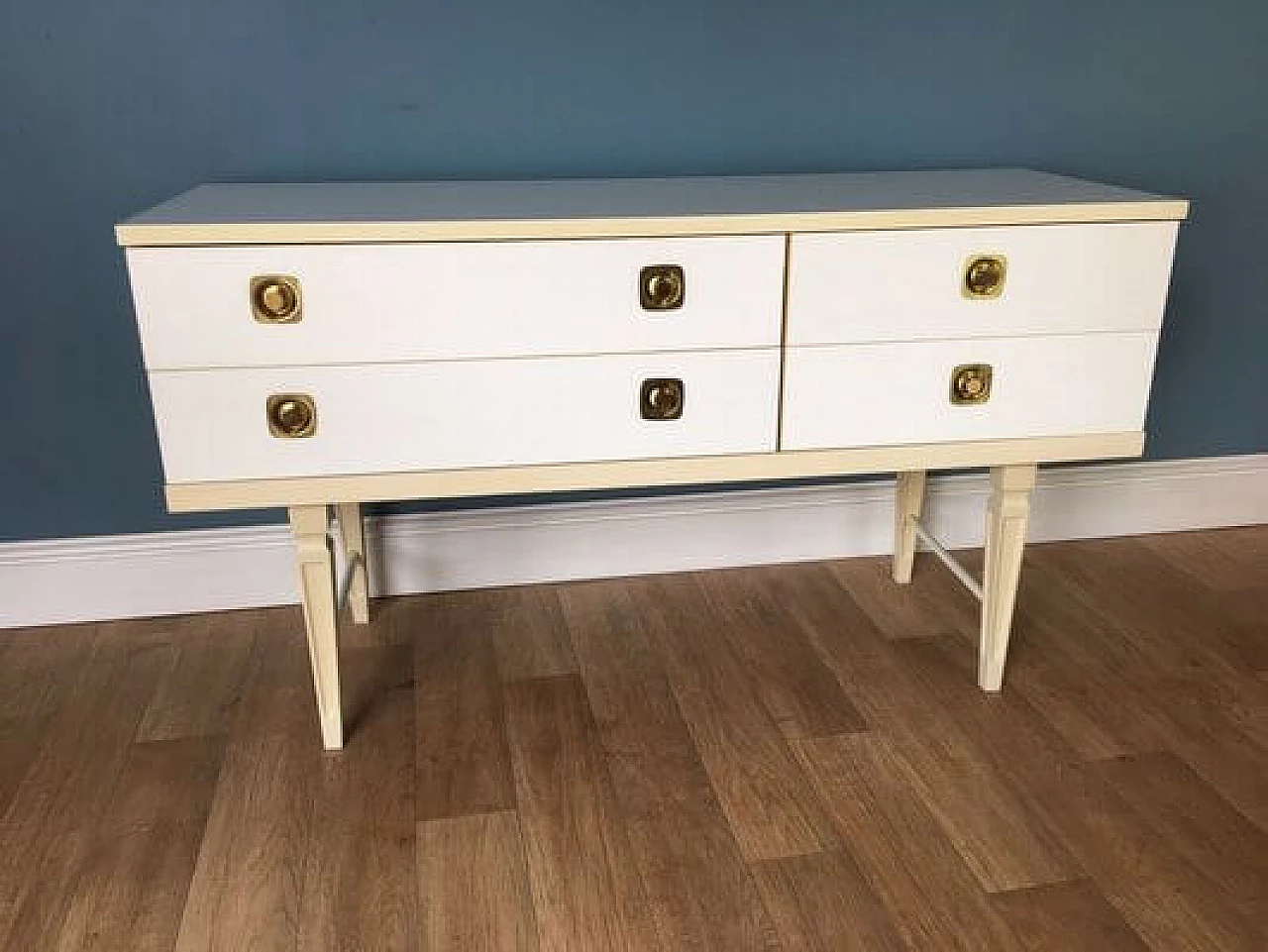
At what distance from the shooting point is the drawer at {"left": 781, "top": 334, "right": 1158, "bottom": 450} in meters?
1.44

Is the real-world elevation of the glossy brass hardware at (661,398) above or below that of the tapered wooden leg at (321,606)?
above

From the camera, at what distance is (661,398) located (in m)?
1.40

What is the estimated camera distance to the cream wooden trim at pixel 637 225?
1.24m

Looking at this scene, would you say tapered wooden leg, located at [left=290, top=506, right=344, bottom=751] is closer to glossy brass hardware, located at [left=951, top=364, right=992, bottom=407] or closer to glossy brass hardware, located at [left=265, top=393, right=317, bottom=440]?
glossy brass hardware, located at [left=265, top=393, right=317, bottom=440]

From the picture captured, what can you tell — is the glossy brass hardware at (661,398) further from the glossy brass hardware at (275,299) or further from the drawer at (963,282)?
the glossy brass hardware at (275,299)

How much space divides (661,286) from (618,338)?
0.27 feet

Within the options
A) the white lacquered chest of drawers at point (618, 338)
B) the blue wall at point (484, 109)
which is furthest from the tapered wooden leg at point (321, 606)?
the blue wall at point (484, 109)

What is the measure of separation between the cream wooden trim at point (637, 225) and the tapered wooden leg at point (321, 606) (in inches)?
14.1

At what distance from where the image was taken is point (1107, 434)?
60.9 inches

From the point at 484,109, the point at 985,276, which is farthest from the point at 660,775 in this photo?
the point at 484,109

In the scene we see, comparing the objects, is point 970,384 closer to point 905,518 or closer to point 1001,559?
point 1001,559

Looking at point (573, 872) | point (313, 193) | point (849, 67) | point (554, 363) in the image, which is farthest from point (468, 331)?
point (849, 67)

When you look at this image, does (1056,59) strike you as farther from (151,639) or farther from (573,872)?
(151,639)

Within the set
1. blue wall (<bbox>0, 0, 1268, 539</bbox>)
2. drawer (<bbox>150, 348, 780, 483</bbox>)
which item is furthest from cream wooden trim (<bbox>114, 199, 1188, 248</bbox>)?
blue wall (<bbox>0, 0, 1268, 539</bbox>)
